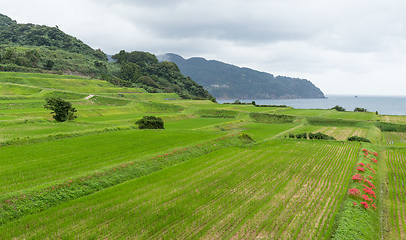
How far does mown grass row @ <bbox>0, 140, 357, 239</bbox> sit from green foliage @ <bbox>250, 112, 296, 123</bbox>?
47309 millimetres

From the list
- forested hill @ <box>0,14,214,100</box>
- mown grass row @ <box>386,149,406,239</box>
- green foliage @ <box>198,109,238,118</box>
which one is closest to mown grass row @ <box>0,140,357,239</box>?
mown grass row @ <box>386,149,406,239</box>

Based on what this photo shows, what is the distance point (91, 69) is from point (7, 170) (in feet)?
437

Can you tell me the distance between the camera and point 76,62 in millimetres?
128500

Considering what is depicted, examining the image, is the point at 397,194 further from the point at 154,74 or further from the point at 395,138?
the point at 154,74

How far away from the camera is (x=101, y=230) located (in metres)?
9.82

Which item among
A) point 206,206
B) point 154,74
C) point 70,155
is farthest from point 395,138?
point 154,74

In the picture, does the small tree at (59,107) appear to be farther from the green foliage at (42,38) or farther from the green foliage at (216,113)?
the green foliage at (42,38)

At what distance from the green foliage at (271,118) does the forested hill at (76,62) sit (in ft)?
232

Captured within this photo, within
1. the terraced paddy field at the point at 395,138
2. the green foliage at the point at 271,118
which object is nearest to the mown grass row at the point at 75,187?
the terraced paddy field at the point at 395,138

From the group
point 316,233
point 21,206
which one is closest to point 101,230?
point 21,206

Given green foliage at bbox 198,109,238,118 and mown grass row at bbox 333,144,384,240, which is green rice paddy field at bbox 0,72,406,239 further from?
green foliage at bbox 198,109,238,118

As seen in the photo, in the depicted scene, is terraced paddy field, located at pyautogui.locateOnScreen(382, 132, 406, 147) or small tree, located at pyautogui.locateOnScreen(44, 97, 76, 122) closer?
small tree, located at pyautogui.locateOnScreen(44, 97, 76, 122)

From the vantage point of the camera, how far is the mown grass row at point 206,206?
1002 cm

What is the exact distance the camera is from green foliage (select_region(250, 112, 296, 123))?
66.7 metres
